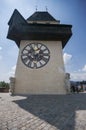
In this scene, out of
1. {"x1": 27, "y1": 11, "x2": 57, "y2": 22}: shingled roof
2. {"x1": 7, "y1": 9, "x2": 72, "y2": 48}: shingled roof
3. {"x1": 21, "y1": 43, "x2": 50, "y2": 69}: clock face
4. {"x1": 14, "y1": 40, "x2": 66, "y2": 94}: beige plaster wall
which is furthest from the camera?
{"x1": 27, "y1": 11, "x2": 57, "y2": 22}: shingled roof

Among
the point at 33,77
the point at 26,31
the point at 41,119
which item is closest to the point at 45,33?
the point at 26,31

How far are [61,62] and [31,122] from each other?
8.88 metres

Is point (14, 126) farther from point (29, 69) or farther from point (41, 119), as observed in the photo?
point (29, 69)

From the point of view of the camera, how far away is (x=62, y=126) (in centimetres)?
306

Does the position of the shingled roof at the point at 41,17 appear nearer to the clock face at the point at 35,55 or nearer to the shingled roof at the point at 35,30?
the shingled roof at the point at 35,30

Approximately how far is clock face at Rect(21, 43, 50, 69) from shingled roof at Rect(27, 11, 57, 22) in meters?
3.14

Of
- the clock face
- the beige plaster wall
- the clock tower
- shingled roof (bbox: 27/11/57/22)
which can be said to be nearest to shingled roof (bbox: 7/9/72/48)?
the clock tower

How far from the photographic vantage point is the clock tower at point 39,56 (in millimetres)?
11398

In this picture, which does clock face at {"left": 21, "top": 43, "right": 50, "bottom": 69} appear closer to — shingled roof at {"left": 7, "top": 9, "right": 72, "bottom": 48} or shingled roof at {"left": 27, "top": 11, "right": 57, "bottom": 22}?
shingled roof at {"left": 7, "top": 9, "right": 72, "bottom": 48}

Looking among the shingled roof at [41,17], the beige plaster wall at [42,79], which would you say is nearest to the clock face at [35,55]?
the beige plaster wall at [42,79]

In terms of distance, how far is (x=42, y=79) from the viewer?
11430 millimetres

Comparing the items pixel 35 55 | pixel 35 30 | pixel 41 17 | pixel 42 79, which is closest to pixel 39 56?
pixel 35 55

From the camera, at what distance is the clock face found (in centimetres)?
1169

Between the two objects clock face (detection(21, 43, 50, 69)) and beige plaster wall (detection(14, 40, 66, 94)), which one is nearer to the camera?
beige plaster wall (detection(14, 40, 66, 94))
